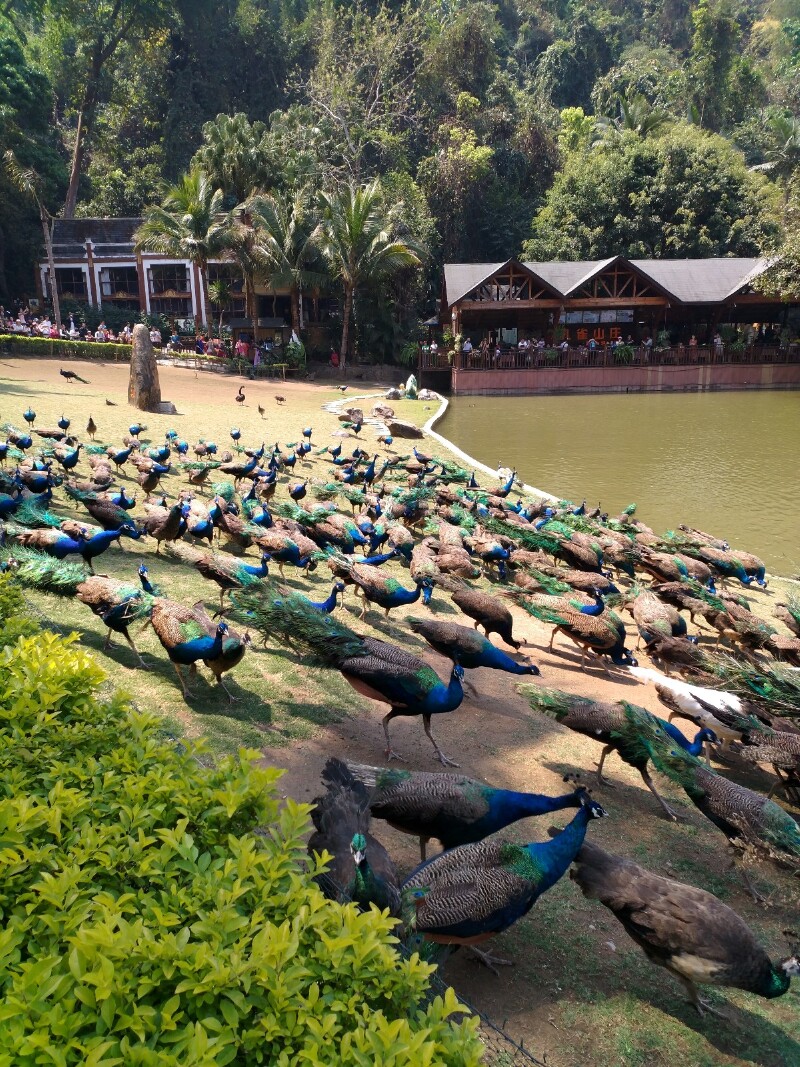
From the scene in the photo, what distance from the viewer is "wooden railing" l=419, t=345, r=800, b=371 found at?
125ft

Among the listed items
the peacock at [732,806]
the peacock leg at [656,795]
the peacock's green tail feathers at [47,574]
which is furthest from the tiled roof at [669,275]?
the peacock at [732,806]

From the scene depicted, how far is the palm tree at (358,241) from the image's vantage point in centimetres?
3475

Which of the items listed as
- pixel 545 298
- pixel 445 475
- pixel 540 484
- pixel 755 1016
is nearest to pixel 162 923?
pixel 755 1016

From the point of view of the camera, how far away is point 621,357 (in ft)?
126

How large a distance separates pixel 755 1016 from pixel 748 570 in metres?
9.90

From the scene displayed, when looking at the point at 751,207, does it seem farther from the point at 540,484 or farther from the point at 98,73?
the point at 98,73

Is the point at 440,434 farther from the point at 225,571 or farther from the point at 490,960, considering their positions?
the point at 490,960

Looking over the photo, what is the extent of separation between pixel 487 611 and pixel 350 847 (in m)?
4.95

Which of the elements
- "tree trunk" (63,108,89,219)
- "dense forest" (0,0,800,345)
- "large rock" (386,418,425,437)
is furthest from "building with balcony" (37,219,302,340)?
"large rock" (386,418,425,437)

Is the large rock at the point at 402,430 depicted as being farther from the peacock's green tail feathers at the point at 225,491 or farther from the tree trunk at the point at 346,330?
the tree trunk at the point at 346,330

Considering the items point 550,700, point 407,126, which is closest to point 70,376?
point 550,700

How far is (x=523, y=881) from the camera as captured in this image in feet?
14.7

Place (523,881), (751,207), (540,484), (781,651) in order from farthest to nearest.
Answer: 1. (751,207)
2. (540,484)
3. (781,651)
4. (523,881)

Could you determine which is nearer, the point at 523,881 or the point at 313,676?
the point at 523,881
